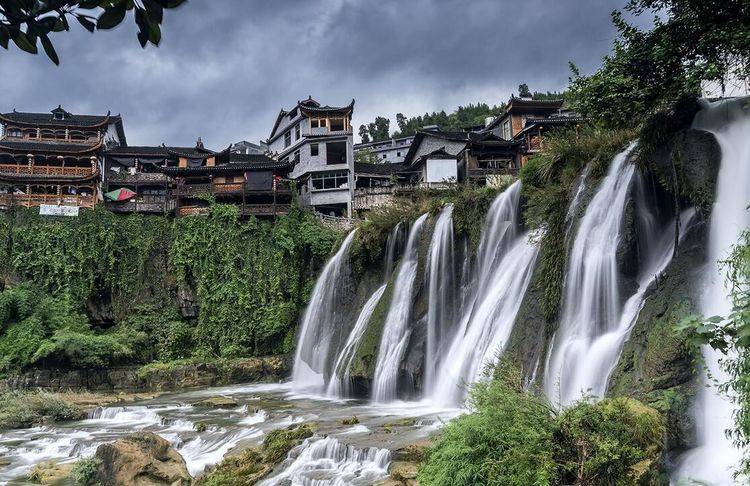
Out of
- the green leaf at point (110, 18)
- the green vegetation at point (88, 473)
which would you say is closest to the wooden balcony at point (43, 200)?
the green vegetation at point (88, 473)

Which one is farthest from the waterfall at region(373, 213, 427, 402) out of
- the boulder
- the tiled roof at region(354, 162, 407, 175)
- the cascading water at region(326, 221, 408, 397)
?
the tiled roof at region(354, 162, 407, 175)

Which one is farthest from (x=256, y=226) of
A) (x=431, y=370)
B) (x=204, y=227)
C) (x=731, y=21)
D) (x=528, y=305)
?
(x=731, y=21)

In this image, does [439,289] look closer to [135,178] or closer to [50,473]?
[50,473]

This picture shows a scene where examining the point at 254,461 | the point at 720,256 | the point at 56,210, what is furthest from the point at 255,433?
the point at 56,210

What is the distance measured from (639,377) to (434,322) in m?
10.2

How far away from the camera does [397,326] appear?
66.9 ft

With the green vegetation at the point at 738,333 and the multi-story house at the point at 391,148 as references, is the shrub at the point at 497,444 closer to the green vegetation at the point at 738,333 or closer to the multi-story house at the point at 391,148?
the green vegetation at the point at 738,333

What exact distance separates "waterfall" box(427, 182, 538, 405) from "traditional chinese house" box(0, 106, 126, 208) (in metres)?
29.3

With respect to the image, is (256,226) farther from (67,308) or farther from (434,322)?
(434,322)

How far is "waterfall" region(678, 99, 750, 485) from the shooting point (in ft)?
26.7

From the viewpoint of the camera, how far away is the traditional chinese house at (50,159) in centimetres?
3794

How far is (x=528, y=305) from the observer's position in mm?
14711

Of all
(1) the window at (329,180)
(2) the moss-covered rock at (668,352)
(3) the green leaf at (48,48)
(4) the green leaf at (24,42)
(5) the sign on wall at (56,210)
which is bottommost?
(2) the moss-covered rock at (668,352)

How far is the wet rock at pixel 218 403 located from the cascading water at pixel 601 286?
12301mm
